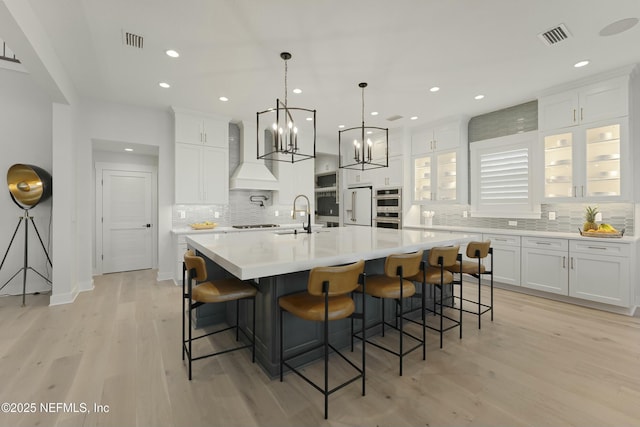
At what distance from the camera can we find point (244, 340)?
2672 millimetres

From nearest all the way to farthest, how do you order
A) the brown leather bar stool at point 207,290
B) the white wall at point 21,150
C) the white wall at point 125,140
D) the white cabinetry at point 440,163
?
the brown leather bar stool at point 207,290
the white wall at point 21,150
the white wall at point 125,140
the white cabinetry at point 440,163

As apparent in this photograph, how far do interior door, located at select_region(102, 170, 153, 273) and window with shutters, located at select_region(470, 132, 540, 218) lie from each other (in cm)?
643

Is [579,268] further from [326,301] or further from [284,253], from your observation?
[284,253]

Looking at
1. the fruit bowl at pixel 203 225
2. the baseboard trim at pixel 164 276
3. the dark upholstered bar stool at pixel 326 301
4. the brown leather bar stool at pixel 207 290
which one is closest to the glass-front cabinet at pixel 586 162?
the dark upholstered bar stool at pixel 326 301

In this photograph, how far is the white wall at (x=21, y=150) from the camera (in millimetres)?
4023

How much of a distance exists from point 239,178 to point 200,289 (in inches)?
138

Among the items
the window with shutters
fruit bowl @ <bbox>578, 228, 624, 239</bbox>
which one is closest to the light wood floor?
fruit bowl @ <bbox>578, 228, 624, 239</bbox>

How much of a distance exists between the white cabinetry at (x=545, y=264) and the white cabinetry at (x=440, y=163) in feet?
4.73

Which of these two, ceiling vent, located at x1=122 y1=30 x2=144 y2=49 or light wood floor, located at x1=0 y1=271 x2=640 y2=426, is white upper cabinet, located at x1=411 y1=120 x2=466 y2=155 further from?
ceiling vent, located at x1=122 y1=30 x2=144 y2=49

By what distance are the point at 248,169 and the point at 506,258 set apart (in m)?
4.72

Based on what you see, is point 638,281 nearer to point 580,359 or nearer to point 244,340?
point 580,359

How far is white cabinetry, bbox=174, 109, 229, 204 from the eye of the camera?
4.91m

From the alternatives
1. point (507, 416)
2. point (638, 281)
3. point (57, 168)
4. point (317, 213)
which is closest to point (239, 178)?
point (57, 168)

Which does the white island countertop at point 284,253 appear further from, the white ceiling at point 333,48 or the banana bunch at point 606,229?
the banana bunch at point 606,229
